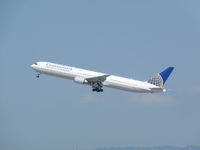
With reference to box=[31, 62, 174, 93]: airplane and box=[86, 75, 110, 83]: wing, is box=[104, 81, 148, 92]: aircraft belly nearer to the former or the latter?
box=[31, 62, 174, 93]: airplane

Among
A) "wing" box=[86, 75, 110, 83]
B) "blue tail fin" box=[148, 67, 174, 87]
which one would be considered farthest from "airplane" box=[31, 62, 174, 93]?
"blue tail fin" box=[148, 67, 174, 87]

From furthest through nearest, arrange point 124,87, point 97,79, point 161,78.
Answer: point 161,78 < point 97,79 < point 124,87

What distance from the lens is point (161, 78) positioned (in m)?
107

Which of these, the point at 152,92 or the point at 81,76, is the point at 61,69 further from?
the point at 152,92

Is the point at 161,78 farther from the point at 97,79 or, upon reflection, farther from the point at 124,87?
the point at 97,79

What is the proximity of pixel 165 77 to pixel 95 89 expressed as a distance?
16.2m

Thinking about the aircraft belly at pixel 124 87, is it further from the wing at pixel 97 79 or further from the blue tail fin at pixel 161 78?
the blue tail fin at pixel 161 78

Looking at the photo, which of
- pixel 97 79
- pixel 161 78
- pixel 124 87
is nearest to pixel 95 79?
pixel 97 79

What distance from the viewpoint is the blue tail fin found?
344 feet

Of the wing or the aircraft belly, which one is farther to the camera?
the aircraft belly

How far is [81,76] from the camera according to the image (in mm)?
100750

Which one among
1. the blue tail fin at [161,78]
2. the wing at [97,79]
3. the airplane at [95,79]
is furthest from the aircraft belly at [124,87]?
the blue tail fin at [161,78]

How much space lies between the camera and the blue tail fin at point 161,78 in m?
105

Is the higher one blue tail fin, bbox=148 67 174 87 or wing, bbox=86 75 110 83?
blue tail fin, bbox=148 67 174 87
